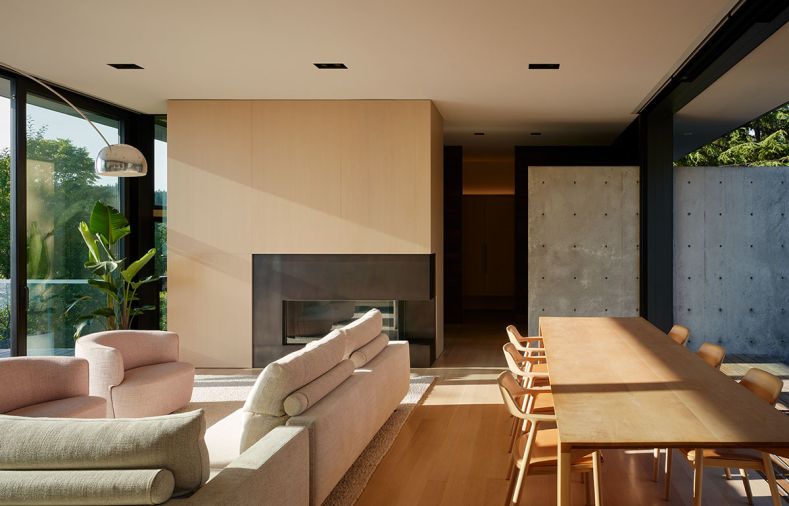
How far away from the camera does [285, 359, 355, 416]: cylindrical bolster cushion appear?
3826 millimetres

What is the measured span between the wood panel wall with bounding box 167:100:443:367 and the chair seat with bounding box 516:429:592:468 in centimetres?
481

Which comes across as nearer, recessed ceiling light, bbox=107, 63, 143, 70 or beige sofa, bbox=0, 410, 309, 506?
beige sofa, bbox=0, 410, 309, 506

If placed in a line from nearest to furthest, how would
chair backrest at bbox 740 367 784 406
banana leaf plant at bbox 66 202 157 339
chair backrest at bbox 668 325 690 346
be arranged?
1. chair backrest at bbox 740 367 784 406
2. chair backrest at bbox 668 325 690 346
3. banana leaf plant at bbox 66 202 157 339

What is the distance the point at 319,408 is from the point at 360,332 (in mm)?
1617

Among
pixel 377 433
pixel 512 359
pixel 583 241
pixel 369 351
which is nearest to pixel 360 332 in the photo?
pixel 369 351

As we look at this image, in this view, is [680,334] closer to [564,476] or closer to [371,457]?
[371,457]

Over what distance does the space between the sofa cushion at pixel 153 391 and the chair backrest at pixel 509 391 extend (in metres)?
3.06

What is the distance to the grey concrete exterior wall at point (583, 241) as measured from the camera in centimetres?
952

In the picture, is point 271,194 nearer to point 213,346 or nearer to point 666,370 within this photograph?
point 213,346

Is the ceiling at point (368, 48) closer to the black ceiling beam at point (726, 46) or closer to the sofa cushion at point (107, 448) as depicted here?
the black ceiling beam at point (726, 46)

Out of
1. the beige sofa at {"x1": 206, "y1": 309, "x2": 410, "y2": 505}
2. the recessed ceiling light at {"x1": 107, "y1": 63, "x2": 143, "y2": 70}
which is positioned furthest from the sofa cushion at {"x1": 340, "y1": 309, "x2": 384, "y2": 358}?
the recessed ceiling light at {"x1": 107, "y1": 63, "x2": 143, "y2": 70}

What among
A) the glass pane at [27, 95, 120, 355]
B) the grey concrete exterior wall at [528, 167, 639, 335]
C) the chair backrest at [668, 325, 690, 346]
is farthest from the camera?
the grey concrete exterior wall at [528, 167, 639, 335]

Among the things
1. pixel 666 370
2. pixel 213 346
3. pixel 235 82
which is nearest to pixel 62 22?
pixel 235 82

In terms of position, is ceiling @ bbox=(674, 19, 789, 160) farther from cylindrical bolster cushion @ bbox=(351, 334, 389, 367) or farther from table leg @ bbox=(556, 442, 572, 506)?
table leg @ bbox=(556, 442, 572, 506)
